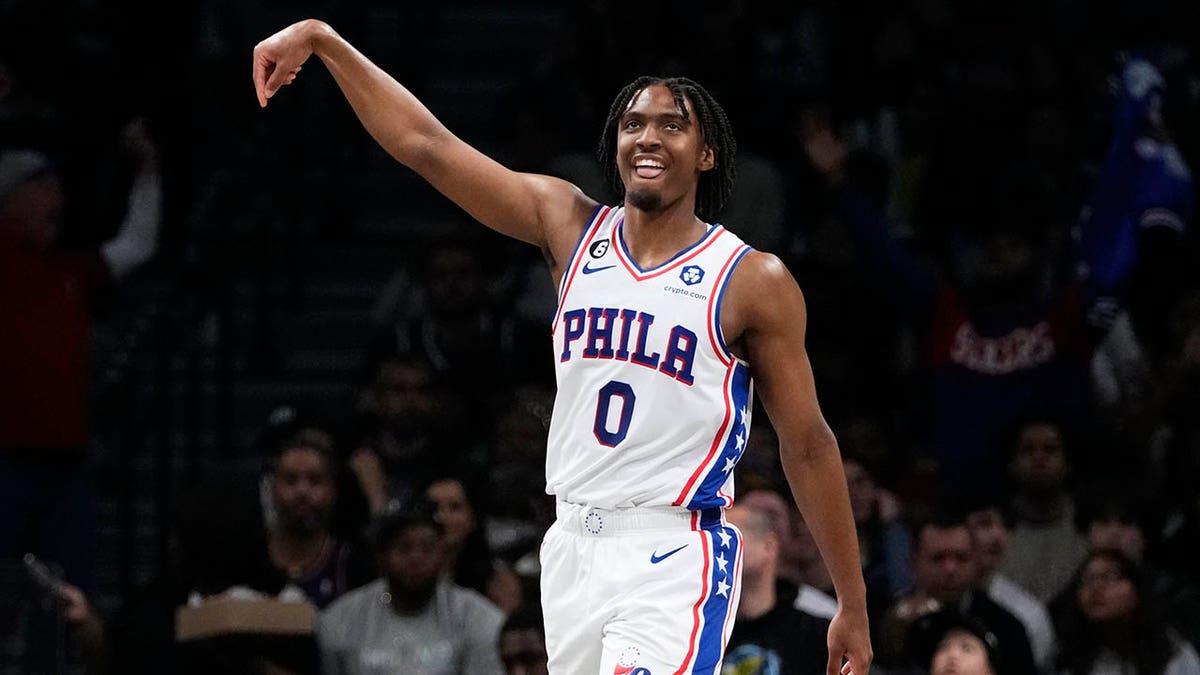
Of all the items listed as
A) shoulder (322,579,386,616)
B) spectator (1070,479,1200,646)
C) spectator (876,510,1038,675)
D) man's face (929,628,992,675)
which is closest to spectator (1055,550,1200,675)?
spectator (1070,479,1200,646)

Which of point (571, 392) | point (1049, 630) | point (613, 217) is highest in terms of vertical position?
point (613, 217)

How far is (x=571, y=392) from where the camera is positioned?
5105mm

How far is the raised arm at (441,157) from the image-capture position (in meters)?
5.29

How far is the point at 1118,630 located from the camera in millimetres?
8055

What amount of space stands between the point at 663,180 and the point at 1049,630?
3.91 m

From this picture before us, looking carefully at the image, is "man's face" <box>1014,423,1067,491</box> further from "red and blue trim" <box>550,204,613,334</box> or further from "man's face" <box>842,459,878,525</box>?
"red and blue trim" <box>550,204,613,334</box>

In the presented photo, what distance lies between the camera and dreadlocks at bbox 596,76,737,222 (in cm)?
518

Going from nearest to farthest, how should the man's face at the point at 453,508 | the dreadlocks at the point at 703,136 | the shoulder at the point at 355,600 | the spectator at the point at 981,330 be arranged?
1. the dreadlocks at the point at 703,136
2. the shoulder at the point at 355,600
3. the man's face at the point at 453,508
4. the spectator at the point at 981,330

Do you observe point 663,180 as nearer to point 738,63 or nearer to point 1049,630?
point 1049,630

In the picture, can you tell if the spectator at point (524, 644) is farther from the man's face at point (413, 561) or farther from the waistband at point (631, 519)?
the waistband at point (631, 519)

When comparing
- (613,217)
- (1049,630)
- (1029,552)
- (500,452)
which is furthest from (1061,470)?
(613,217)

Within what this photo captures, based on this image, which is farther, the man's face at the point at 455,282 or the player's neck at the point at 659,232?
the man's face at the point at 455,282

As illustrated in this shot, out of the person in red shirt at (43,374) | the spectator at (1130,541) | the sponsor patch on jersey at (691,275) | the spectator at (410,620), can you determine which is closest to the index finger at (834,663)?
the sponsor patch on jersey at (691,275)

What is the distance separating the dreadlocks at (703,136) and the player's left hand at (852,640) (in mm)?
1051
